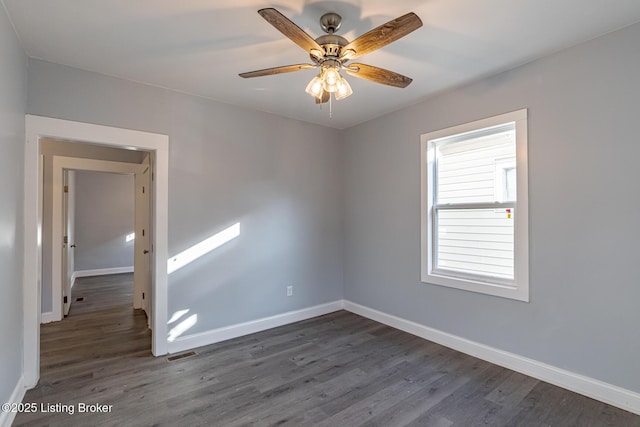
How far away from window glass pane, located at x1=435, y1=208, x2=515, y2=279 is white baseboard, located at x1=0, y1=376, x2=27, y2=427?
3580 mm

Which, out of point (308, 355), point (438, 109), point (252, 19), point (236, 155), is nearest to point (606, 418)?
point (308, 355)

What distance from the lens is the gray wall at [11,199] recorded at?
185cm

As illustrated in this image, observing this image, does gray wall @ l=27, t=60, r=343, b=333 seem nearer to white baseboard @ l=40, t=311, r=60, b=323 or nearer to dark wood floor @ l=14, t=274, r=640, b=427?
dark wood floor @ l=14, t=274, r=640, b=427

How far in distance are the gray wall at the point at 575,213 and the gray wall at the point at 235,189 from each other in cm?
159

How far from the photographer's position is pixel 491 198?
9.58 ft

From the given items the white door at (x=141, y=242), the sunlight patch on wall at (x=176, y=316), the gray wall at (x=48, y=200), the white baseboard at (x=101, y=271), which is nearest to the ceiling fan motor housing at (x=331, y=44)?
the sunlight patch on wall at (x=176, y=316)

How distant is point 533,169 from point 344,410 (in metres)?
2.40

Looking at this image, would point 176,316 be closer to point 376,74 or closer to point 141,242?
point 141,242

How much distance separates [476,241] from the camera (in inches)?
120

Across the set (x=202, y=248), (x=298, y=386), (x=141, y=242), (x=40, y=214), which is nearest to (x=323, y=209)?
(x=202, y=248)

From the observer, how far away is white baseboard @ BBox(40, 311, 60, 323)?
3912 mm

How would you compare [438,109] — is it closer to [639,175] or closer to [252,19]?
[639,175]

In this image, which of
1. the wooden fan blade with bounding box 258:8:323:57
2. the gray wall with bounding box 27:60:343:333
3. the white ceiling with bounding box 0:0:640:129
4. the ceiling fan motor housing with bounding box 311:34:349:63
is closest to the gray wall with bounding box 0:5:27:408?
the white ceiling with bounding box 0:0:640:129

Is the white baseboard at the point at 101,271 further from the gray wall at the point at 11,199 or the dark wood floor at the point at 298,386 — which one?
the gray wall at the point at 11,199
